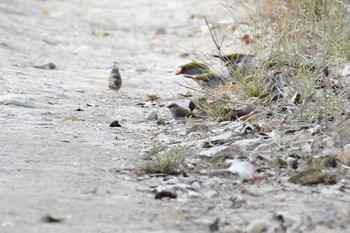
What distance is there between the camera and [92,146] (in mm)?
3549

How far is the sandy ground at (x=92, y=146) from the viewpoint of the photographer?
2.52 metres

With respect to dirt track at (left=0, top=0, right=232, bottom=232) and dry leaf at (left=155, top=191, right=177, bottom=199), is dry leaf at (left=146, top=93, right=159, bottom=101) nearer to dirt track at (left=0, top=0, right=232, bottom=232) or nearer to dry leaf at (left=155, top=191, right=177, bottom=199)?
dirt track at (left=0, top=0, right=232, bottom=232)

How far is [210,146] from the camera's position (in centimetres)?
355

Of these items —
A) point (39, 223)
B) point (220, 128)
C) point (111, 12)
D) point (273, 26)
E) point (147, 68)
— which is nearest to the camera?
point (39, 223)

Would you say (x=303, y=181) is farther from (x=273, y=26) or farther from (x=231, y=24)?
(x=231, y=24)

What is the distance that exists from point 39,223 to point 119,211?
0.28 metres

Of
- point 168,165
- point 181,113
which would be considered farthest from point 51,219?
point 181,113

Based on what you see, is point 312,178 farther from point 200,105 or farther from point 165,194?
point 200,105

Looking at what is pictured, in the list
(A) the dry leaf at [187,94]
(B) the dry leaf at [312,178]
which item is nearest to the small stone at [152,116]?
Answer: (A) the dry leaf at [187,94]

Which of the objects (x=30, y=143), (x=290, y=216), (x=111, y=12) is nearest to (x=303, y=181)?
(x=290, y=216)

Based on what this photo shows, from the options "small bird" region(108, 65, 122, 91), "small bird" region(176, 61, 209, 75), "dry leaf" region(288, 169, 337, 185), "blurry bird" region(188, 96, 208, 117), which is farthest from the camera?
"small bird" region(108, 65, 122, 91)

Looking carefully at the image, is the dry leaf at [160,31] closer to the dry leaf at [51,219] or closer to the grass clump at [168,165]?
the grass clump at [168,165]

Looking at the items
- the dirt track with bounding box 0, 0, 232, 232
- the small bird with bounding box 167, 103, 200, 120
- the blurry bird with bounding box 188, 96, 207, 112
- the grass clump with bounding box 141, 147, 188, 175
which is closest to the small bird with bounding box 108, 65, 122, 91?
the dirt track with bounding box 0, 0, 232, 232

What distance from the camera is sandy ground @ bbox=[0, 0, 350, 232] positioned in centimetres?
252
